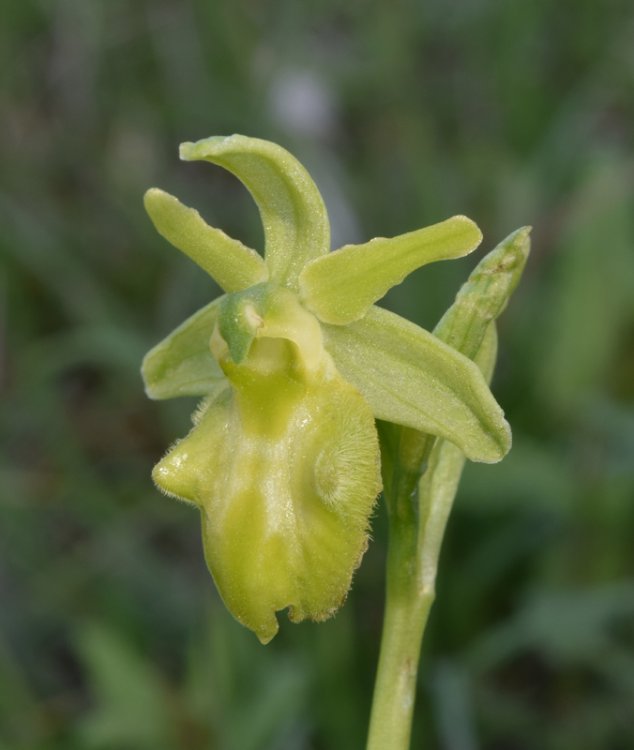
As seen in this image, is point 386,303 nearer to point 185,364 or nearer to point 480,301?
point 185,364

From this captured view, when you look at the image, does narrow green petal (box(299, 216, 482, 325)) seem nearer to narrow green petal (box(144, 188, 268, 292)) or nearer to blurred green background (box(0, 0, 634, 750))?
narrow green petal (box(144, 188, 268, 292))

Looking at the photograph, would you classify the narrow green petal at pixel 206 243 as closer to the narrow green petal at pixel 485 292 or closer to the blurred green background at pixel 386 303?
the narrow green petal at pixel 485 292

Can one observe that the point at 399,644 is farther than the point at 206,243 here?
No

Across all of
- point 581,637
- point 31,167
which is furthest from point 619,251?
point 31,167

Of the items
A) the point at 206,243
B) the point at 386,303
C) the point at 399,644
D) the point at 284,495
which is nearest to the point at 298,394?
the point at 284,495

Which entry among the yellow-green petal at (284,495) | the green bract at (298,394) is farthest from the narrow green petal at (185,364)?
the yellow-green petal at (284,495)

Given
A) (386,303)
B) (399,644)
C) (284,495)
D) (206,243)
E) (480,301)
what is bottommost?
(386,303)

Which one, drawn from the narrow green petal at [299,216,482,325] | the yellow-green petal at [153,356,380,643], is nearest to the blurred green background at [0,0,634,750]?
the yellow-green petal at [153,356,380,643]
